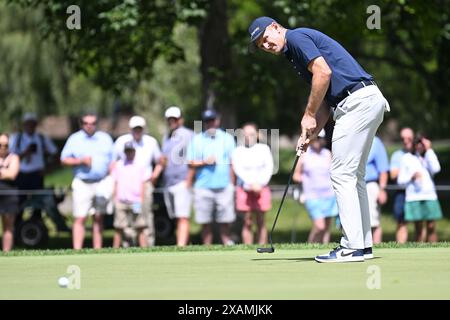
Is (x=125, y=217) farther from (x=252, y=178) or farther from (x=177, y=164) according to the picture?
(x=252, y=178)

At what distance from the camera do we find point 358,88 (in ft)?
30.3

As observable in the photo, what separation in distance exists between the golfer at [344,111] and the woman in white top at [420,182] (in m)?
7.06

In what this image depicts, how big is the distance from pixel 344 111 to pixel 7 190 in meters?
9.26

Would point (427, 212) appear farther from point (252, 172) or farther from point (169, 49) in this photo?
point (169, 49)

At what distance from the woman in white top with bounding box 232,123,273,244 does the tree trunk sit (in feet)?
15.0

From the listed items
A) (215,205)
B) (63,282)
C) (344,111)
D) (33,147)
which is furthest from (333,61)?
(33,147)

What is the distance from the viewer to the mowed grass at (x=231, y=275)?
710cm

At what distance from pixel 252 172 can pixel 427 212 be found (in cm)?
260

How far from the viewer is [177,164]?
16672mm

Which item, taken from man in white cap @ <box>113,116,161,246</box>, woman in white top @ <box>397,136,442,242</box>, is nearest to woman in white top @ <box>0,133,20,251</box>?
man in white cap @ <box>113,116,161,246</box>

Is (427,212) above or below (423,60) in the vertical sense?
below

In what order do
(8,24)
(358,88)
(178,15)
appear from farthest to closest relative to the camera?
(8,24), (178,15), (358,88)

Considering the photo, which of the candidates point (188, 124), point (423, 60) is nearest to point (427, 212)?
point (423, 60)

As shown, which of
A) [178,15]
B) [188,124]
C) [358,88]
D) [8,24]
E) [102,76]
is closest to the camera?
[358,88]
